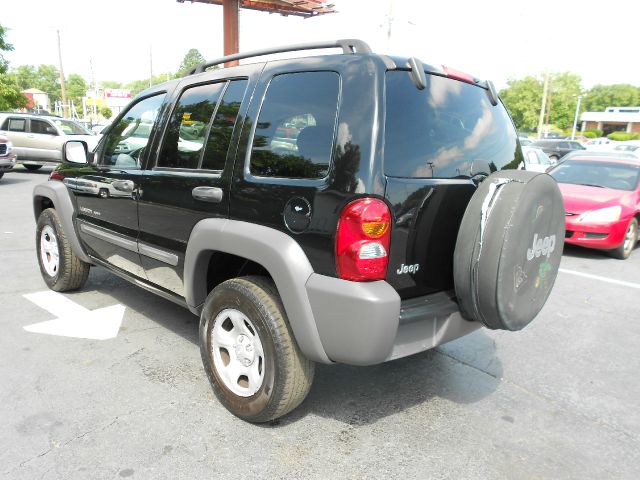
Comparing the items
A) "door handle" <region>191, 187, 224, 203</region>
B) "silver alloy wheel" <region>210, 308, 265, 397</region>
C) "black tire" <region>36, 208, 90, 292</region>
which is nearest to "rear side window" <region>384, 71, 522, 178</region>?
"door handle" <region>191, 187, 224, 203</region>

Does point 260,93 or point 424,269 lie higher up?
point 260,93

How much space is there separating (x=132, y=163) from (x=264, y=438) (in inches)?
86.8

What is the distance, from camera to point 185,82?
3459 mm

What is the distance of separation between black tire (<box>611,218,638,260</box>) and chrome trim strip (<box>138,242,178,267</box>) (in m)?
6.77

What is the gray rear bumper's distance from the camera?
2293mm

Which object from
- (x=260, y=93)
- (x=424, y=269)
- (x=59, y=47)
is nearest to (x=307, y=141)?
(x=260, y=93)

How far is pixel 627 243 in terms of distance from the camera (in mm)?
7656

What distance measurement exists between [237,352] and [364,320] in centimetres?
91

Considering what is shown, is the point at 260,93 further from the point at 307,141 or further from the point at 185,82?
the point at 185,82

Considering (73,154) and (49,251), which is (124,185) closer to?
(73,154)

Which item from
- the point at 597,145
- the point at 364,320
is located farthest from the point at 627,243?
the point at 597,145

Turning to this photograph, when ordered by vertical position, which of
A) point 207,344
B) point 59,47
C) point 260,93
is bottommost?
point 207,344

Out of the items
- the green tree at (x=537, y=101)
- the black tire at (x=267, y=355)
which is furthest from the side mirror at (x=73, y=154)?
the green tree at (x=537, y=101)

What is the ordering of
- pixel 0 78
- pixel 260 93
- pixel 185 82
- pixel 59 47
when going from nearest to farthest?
pixel 260 93, pixel 185 82, pixel 0 78, pixel 59 47
